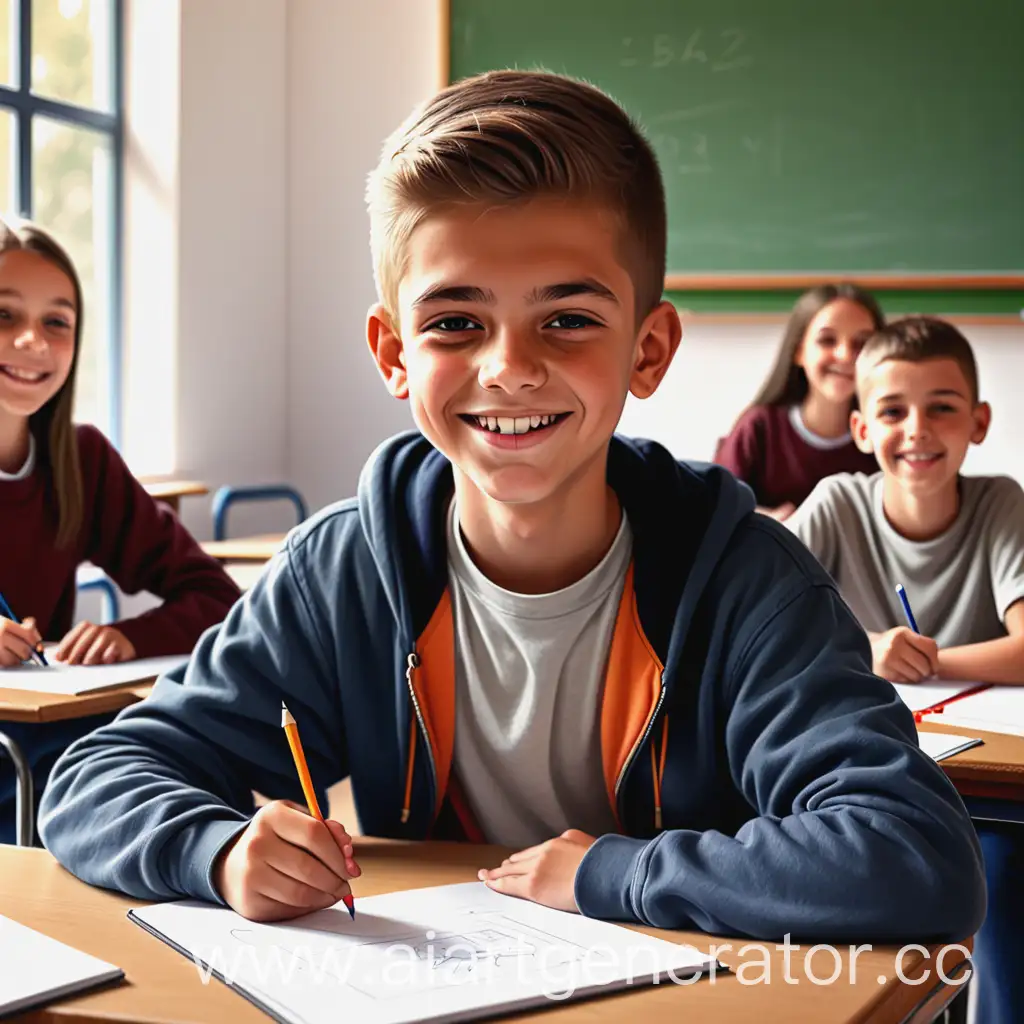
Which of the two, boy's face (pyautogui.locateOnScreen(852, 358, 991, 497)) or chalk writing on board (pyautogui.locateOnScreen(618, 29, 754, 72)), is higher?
chalk writing on board (pyautogui.locateOnScreen(618, 29, 754, 72))

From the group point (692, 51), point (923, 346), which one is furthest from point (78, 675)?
point (692, 51)

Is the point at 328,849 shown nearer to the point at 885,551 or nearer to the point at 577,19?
the point at 885,551

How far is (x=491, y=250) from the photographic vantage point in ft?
3.89

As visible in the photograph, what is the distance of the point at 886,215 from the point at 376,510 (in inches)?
150

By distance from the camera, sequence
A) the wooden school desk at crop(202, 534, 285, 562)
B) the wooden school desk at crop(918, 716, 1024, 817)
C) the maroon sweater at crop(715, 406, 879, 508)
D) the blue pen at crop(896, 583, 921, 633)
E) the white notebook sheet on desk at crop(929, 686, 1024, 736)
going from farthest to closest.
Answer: the wooden school desk at crop(202, 534, 285, 562)
the maroon sweater at crop(715, 406, 879, 508)
the blue pen at crop(896, 583, 921, 633)
the white notebook sheet on desk at crop(929, 686, 1024, 736)
the wooden school desk at crop(918, 716, 1024, 817)

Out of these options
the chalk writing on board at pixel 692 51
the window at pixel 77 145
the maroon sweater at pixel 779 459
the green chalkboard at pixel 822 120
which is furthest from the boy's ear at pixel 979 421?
the window at pixel 77 145

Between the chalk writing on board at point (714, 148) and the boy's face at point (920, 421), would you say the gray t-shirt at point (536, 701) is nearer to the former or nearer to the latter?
the boy's face at point (920, 421)

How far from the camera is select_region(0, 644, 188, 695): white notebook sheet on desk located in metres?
2.00

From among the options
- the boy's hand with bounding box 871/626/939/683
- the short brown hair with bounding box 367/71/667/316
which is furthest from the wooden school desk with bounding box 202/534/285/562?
the short brown hair with bounding box 367/71/667/316

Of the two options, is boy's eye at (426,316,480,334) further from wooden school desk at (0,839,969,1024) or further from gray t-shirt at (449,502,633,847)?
wooden school desk at (0,839,969,1024)

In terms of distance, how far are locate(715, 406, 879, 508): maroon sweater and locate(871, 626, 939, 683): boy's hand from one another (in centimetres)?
167

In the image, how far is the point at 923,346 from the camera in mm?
2615

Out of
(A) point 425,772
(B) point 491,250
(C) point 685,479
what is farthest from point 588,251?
(A) point 425,772

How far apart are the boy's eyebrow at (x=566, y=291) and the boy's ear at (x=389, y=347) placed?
191mm
